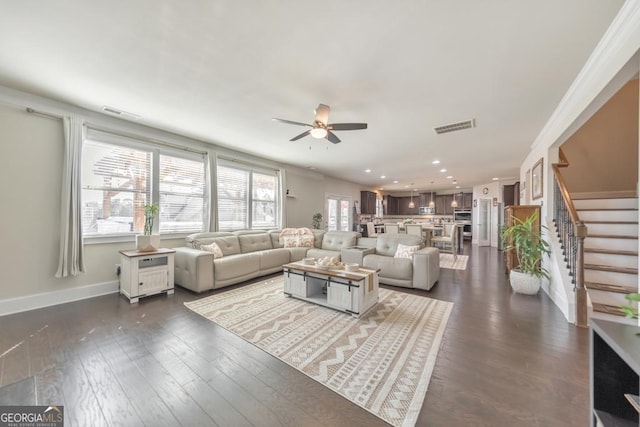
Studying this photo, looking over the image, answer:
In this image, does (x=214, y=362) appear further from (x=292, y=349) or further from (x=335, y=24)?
(x=335, y=24)

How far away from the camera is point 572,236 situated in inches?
121

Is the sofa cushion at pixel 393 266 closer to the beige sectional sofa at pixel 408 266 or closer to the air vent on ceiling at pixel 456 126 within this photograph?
the beige sectional sofa at pixel 408 266

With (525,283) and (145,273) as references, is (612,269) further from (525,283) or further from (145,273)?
(145,273)

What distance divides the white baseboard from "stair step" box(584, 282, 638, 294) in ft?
21.5

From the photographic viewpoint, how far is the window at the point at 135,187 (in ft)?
11.7

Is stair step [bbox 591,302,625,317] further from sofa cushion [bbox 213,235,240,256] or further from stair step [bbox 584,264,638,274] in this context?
sofa cushion [bbox 213,235,240,256]

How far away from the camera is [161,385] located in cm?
169

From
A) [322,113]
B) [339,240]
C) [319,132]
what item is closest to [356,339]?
[319,132]

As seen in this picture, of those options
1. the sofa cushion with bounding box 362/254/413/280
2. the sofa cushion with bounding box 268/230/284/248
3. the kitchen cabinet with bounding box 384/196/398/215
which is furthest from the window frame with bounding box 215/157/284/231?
the kitchen cabinet with bounding box 384/196/398/215

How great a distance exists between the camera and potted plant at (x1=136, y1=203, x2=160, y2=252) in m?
3.53

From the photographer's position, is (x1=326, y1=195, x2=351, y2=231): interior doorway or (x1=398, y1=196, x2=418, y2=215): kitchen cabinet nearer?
(x1=326, y1=195, x2=351, y2=231): interior doorway

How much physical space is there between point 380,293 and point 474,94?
3.03 meters

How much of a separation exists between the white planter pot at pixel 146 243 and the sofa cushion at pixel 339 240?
341 cm

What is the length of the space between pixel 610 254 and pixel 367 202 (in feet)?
27.3
